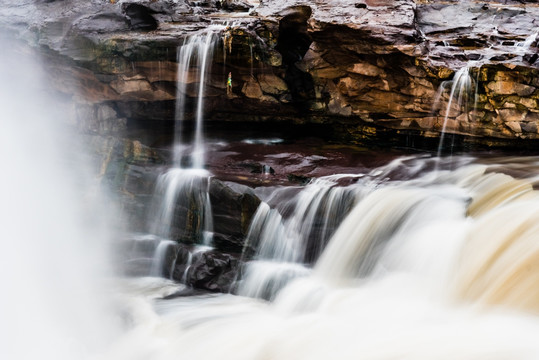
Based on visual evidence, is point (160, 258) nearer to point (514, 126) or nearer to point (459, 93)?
point (459, 93)

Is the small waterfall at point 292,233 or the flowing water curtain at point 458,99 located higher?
the flowing water curtain at point 458,99

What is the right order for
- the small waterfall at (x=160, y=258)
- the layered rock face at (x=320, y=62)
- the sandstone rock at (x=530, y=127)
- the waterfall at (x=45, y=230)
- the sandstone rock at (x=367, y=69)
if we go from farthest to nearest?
1. the sandstone rock at (x=367, y=69)
2. the small waterfall at (x=160, y=258)
3. the layered rock face at (x=320, y=62)
4. the sandstone rock at (x=530, y=127)
5. the waterfall at (x=45, y=230)

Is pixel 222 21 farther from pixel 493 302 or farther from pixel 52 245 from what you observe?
pixel 493 302

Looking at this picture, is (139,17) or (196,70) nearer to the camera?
(196,70)

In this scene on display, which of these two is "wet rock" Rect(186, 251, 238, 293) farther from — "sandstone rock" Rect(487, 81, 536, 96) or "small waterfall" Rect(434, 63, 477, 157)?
"sandstone rock" Rect(487, 81, 536, 96)

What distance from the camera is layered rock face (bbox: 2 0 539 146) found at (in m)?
8.25

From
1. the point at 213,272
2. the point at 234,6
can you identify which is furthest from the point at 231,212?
the point at 234,6

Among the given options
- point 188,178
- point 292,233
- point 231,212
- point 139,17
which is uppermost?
point 139,17

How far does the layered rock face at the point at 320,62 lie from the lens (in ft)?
27.1

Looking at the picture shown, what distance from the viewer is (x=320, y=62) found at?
9.23m

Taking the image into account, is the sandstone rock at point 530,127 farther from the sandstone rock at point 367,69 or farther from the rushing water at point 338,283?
the sandstone rock at point 367,69

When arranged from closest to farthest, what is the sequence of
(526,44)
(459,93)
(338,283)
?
(338,283)
(459,93)
(526,44)

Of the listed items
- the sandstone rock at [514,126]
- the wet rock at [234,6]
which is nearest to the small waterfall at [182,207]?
the wet rock at [234,6]

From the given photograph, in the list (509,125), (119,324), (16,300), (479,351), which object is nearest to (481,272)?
(479,351)
